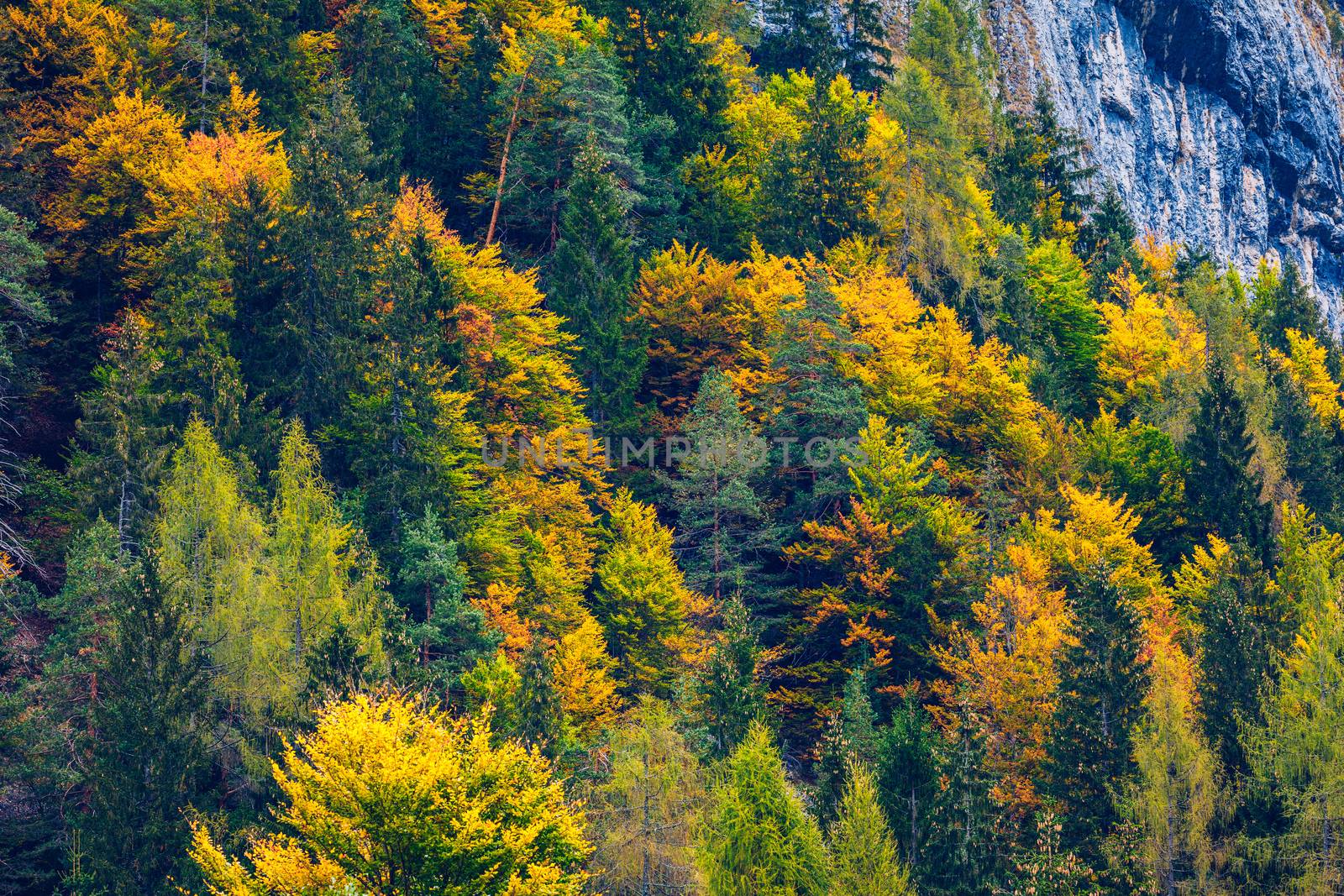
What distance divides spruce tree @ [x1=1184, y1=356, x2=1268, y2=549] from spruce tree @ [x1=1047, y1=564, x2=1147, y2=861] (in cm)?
1086

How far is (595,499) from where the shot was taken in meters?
48.9

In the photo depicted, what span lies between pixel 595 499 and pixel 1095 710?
17.3 meters

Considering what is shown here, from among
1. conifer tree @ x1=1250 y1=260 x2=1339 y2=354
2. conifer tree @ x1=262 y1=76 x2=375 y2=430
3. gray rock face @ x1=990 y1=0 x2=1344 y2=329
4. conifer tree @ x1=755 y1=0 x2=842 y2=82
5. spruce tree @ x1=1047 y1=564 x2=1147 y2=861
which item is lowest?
spruce tree @ x1=1047 y1=564 x2=1147 y2=861

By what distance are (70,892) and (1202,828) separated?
2907 centimetres

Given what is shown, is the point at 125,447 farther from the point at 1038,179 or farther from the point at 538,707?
the point at 1038,179

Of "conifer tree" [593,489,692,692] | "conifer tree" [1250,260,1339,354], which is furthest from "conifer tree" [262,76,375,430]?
"conifer tree" [1250,260,1339,354]

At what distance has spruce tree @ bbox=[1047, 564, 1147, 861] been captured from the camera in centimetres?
4006

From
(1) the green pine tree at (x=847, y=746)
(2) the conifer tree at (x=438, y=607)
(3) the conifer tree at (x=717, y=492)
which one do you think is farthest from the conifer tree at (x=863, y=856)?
(3) the conifer tree at (x=717, y=492)

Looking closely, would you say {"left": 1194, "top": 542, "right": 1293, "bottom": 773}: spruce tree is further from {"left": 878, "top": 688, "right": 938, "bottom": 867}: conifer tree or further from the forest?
{"left": 878, "top": 688, "right": 938, "bottom": 867}: conifer tree

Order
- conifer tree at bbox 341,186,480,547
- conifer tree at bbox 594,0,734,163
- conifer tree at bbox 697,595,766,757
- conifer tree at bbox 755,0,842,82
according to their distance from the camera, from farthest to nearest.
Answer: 1. conifer tree at bbox 755,0,842,82
2. conifer tree at bbox 594,0,734,163
3. conifer tree at bbox 341,186,480,547
4. conifer tree at bbox 697,595,766,757

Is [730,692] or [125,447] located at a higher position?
[125,447]

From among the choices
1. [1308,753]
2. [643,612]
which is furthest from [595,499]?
[1308,753]

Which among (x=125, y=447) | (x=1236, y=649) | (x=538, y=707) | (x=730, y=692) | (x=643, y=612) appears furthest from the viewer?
(x=643, y=612)

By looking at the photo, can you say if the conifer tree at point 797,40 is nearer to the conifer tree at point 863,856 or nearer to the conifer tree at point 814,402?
the conifer tree at point 814,402
